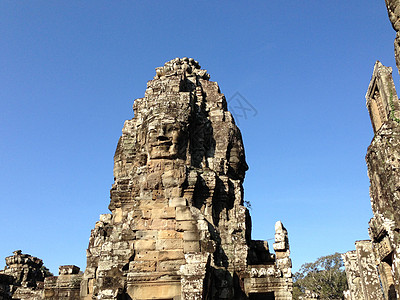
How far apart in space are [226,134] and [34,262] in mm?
10980

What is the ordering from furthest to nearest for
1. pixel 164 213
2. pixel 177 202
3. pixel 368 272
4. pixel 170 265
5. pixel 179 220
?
pixel 368 272
pixel 177 202
pixel 164 213
pixel 179 220
pixel 170 265

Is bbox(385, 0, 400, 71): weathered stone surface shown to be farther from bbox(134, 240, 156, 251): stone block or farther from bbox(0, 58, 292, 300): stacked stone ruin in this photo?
bbox(134, 240, 156, 251): stone block

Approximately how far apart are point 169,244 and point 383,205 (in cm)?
690

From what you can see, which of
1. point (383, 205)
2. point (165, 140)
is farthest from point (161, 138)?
point (383, 205)

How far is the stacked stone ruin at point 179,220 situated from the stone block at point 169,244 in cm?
2

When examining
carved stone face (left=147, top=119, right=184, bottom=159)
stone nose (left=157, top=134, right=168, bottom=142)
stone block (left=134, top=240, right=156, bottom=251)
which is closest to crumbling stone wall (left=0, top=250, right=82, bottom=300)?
stone block (left=134, top=240, right=156, bottom=251)

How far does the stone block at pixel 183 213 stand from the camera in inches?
384

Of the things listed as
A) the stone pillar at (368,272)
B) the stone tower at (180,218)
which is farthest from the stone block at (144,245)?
the stone pillar at (368,272)

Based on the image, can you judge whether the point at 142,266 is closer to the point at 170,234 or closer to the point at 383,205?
the point at 170,234

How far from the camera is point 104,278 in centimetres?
898

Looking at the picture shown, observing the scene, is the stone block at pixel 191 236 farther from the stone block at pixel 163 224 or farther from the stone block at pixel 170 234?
the stone block at pixel 163 224

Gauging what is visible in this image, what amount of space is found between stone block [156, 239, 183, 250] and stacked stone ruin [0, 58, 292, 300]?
0.02 metres

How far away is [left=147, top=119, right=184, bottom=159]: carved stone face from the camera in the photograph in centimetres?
1081

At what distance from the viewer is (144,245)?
9.42m
